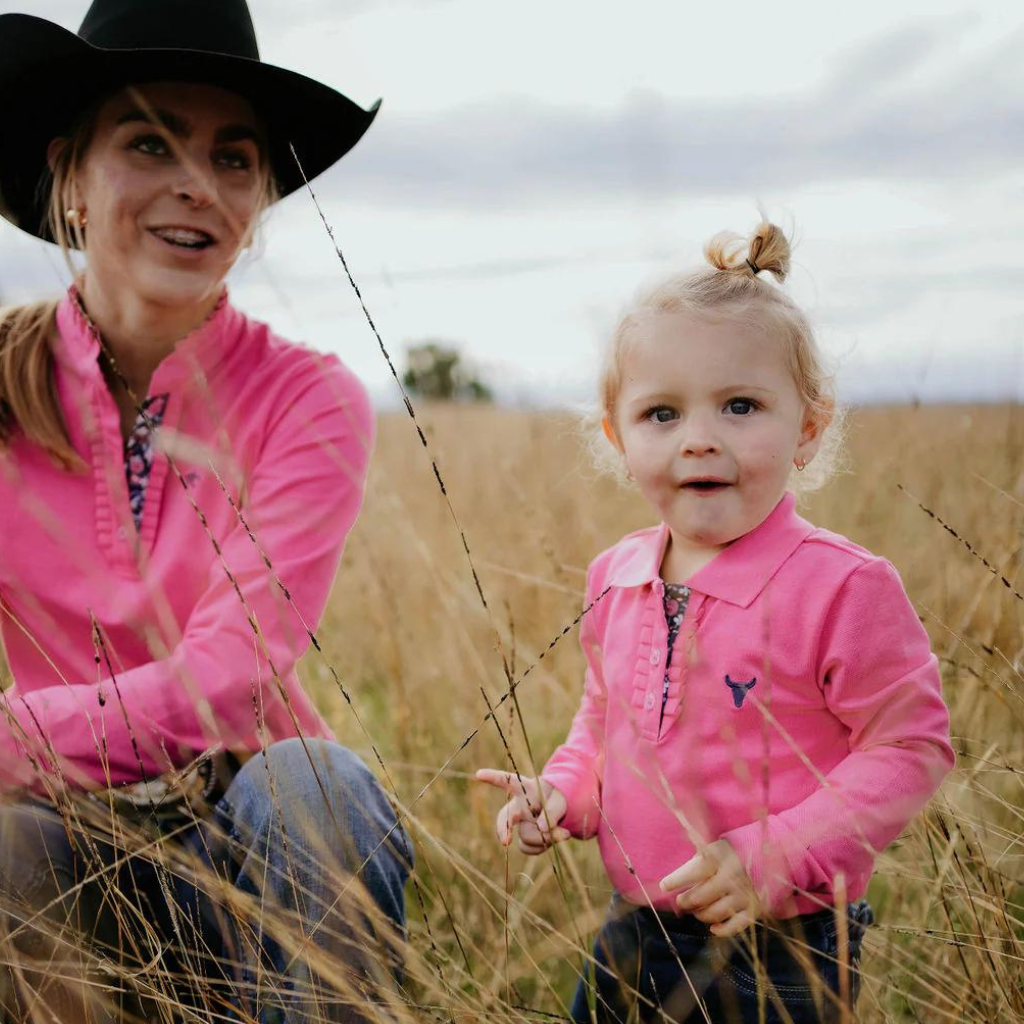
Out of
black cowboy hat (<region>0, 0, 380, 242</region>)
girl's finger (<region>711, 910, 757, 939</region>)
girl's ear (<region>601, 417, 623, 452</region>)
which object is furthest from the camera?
black cowboy hat (<region>0, 0, 380, 242</region>)

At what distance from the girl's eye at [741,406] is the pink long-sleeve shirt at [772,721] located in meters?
0.16

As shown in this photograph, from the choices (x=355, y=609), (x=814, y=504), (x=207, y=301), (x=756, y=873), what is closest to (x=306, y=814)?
(x=756, y=873)

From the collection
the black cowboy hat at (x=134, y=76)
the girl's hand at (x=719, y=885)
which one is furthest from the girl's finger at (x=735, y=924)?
the black cowboy hat at (x=134, y=76)

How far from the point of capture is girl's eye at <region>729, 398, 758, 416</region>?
1.29 metres

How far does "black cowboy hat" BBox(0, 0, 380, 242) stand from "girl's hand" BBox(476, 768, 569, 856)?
135 centimetres

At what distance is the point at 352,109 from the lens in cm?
201

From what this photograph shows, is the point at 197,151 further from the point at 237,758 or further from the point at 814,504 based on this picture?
the point at 814,504

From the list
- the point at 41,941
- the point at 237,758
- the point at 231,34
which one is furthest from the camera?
the point at 231,34

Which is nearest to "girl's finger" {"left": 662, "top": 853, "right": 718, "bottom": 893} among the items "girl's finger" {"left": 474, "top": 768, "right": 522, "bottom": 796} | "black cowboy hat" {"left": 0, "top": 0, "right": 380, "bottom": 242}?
"girl's finger" {"left": 474, "top": 768, "right": 522, "bottom": 796}

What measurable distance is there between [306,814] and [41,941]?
439 mm

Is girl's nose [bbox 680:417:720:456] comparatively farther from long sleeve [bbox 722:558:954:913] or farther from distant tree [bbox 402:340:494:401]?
distant tree [bbox 402:340:494:401]

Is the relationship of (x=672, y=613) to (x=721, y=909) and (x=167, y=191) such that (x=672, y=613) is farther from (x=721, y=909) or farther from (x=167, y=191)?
(x=167, y=191)

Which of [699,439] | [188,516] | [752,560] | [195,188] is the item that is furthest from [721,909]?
[195,188]

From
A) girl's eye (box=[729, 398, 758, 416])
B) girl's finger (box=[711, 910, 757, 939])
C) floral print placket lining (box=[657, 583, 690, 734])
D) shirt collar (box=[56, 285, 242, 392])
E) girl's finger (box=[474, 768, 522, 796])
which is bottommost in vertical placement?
girl's finger (box=[711, 910, 757, 939])
